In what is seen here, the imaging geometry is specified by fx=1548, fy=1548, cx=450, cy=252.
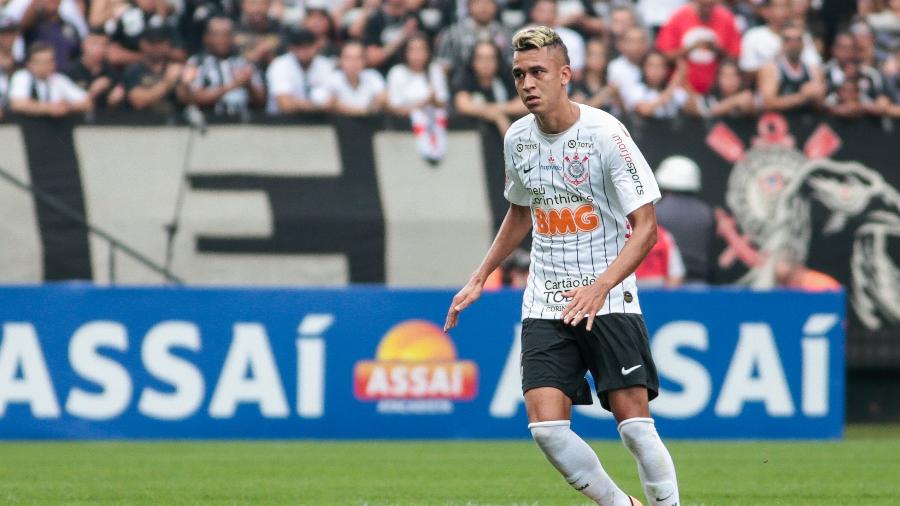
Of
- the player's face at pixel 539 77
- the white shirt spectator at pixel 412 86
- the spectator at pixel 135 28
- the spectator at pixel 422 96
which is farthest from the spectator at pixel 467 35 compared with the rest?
the player's face at pixel 539 77

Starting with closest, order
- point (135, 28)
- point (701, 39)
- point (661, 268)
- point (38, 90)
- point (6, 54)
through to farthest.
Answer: point (661, 268) < point (38, 90) < point (6, 54) < point (135, 28) < point (701, 39)

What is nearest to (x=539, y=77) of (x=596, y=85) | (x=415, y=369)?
(x=415, y=369)

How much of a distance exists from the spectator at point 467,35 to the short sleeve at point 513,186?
8.94 metres

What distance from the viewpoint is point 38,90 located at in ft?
45.6

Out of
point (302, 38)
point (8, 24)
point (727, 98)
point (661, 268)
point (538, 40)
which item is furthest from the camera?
point (727, 98)

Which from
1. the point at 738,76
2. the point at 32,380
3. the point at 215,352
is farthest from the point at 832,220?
the point at 32,380

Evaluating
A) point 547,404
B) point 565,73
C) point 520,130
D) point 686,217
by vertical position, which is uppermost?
point 565,73

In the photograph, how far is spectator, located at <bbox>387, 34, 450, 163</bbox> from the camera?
1430 centimetres

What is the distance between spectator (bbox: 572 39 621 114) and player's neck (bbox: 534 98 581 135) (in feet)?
28.7

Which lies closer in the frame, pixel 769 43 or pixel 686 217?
pixel 686 217

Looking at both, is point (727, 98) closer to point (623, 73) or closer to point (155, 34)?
point (623, 73)

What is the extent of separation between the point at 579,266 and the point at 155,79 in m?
9.01

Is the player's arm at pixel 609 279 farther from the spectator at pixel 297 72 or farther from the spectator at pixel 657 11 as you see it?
the spectator at pixel 657 11

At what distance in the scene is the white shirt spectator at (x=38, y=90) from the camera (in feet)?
45.4
